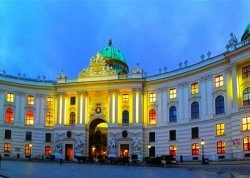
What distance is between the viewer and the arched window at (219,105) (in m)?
68.2

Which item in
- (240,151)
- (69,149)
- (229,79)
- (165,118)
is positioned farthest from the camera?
(69,149)

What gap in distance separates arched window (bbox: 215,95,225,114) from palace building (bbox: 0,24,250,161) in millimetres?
171

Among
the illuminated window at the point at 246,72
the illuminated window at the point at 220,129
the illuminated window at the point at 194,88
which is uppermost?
the illuminated window at the point at 246,72

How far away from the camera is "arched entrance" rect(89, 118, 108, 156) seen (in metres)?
Answer: 87.2

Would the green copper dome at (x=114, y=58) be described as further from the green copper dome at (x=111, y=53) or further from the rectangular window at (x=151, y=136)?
the rectangular window at (x=151, y=136)

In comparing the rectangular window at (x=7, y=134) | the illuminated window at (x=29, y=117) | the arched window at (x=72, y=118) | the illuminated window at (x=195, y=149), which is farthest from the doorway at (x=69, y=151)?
the illuminated window at (x=195, y=149)

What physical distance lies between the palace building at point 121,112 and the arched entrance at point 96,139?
23 centimetres

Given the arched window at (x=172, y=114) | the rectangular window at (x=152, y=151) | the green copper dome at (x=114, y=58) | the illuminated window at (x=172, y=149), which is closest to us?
the illuminated window at (x=172, y=149)

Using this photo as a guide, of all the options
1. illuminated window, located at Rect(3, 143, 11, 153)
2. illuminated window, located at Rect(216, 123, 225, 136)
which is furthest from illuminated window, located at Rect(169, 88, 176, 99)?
illuminated window, located at Rect(3, 143, 11, 153)

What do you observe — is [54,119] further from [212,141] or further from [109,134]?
[212,141]

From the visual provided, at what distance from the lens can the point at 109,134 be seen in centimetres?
8256

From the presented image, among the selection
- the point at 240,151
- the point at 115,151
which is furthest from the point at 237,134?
the point at 115,151

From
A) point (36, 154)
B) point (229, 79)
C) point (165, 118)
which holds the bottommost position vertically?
point (36, 154)

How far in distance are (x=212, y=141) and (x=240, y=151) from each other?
30.1 feet
